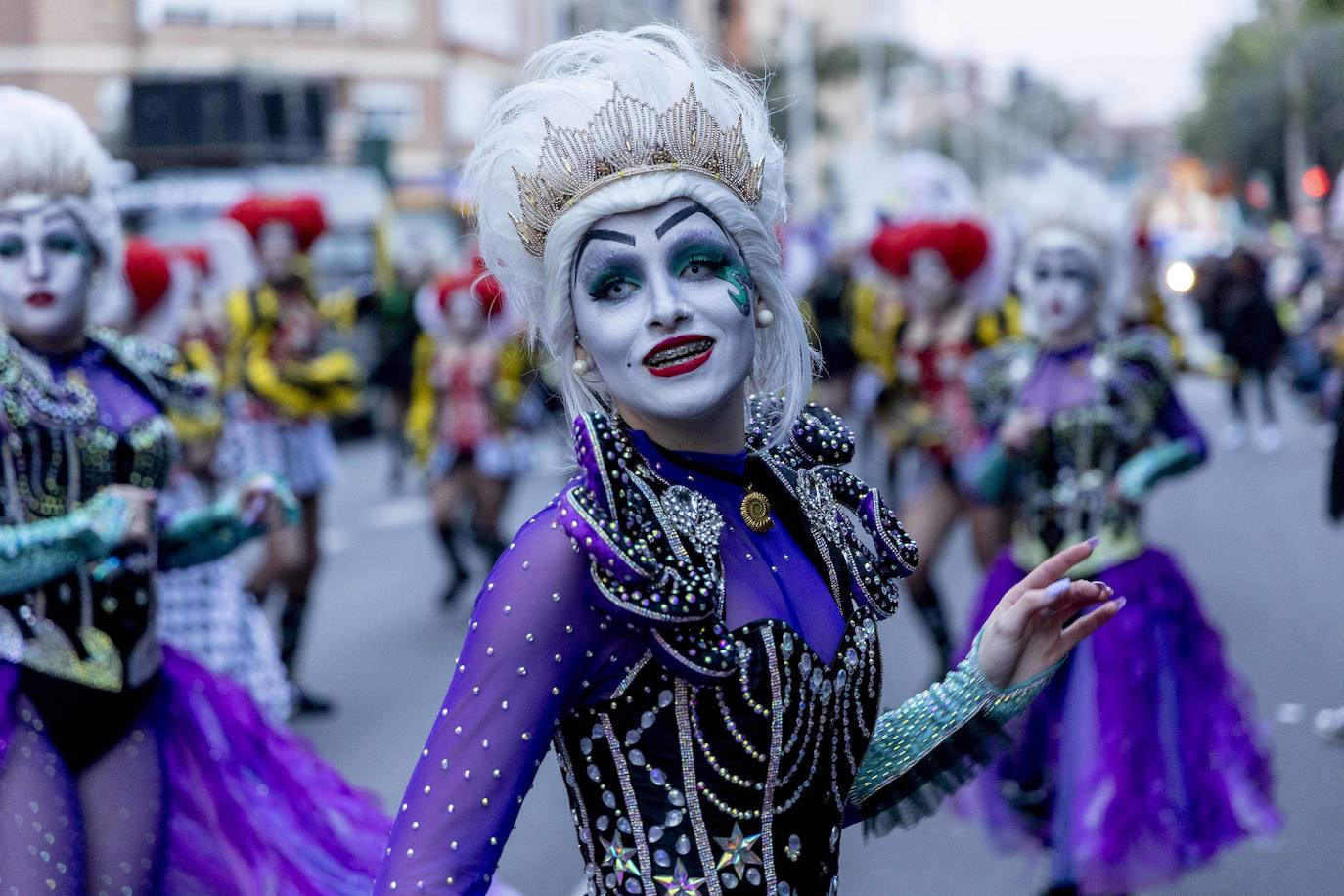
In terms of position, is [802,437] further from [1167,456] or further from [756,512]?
[1167,456]

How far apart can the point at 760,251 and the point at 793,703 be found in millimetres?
622

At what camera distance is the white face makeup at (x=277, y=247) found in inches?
318

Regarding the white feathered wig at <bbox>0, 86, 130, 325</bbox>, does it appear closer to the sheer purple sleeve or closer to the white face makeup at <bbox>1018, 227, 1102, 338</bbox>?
the sheer purple sleeve

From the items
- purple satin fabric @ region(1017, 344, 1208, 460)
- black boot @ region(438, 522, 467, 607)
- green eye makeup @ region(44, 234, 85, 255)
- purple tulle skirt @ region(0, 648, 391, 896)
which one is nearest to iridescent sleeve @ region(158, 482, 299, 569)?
purple tulle skirt @ region(0, 648, 391, 896)

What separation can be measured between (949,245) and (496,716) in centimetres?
649

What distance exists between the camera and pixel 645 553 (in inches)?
81.5

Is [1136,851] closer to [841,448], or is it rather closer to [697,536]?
[841,448]

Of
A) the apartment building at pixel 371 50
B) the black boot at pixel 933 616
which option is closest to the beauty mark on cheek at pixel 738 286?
the black boot at pixel 933 616

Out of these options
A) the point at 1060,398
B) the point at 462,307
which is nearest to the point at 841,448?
the point at 1060,398

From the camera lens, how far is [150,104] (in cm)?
2155

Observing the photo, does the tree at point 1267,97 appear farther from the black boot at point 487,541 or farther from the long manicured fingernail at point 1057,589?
the long manicured fingernail at point 1057,589

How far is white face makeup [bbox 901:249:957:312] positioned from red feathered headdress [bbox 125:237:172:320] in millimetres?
3554

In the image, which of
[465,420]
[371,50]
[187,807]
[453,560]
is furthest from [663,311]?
[371,50]

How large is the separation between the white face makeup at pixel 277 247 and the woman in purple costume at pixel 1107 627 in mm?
3699
